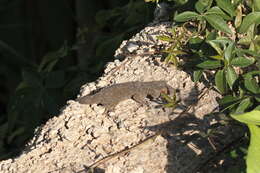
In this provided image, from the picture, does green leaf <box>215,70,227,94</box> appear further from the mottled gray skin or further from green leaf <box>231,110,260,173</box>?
green leaf <box>231,110,260,173</box>

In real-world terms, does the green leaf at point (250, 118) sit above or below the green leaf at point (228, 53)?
below

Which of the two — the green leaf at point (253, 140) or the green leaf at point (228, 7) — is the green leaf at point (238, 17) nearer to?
the green leaf at point (228, 7)

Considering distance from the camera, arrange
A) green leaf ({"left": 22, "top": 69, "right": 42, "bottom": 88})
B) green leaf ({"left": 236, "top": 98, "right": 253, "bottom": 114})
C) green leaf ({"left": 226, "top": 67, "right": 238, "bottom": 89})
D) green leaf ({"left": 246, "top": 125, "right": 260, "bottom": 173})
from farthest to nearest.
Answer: green leaf ({"left": 22, "top": 69, "right": 42, "bottom": 88}) → green leaf ({"left": 226, "top": 67, "right": 238, "bottom": 89}) → green leaf ({"left": 236, "top": 98, "right": 253, "bottom": 114}) → green leaf ({"left": 246, "top": 125, "right": 260, "bottom": 173})

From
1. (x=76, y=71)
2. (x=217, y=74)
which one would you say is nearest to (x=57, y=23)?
(x=76, y=71)

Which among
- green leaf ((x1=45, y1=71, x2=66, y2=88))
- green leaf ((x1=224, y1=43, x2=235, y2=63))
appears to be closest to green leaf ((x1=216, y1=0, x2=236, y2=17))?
green leaf ((x1=224, y1=43, x2=235, y2=63))

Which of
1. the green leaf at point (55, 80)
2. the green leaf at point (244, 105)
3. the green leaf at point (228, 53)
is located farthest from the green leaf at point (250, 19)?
the green leaf at point (55, 80)

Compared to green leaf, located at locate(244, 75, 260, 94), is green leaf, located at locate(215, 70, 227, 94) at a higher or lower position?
higher
